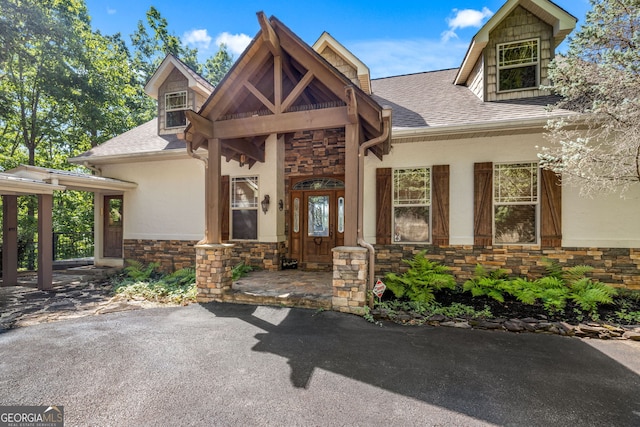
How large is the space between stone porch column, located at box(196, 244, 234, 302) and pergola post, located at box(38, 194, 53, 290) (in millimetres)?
3846

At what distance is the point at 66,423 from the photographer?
2.11m

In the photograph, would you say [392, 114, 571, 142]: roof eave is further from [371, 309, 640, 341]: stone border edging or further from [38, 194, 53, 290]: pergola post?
[38, 194, 53, 290]: pergola post

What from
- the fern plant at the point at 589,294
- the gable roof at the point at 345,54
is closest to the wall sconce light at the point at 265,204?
the gable roof at the point at 345,54

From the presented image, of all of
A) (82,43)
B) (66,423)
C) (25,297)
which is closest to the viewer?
(66,423)

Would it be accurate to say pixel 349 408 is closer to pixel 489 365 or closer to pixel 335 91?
pixel 489 365

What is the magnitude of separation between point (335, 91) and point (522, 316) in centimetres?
449

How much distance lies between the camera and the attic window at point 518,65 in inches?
245

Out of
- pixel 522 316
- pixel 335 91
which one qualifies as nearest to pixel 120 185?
pixel 335 91

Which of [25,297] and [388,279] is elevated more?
[388,279]

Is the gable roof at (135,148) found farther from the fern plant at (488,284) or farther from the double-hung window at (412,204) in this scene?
the fern plant at (488,284)

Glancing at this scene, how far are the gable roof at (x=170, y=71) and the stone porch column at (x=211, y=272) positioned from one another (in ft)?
17.0

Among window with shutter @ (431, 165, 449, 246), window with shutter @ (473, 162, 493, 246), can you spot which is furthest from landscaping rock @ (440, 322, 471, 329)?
window with shutter @ (473, 162, 493, 246)

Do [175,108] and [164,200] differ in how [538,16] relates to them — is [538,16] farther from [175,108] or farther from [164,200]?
[164,200]

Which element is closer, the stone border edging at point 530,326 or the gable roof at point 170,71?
the stone border edging at point 530,326
